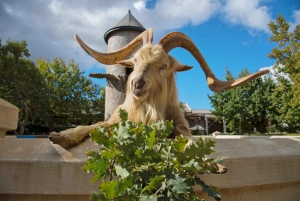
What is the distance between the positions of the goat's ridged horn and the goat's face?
0.25 meters

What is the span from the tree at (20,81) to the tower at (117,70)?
21124 millimetres

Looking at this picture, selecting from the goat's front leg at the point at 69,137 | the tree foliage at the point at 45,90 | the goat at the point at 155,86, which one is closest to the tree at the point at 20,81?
the tree foliage at the point at 45,90

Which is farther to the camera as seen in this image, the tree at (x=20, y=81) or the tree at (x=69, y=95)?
the tree at (x=69, y=95)

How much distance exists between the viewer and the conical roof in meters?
6.18

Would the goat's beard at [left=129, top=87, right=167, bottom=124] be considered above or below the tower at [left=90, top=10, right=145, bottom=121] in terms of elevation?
below

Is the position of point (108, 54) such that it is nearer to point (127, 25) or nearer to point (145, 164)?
point (127, 25)

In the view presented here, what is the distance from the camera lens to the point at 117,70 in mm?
6332

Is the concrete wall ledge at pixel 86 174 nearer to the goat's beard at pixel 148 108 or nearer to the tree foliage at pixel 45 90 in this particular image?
the goat's beard at pixel 148 108

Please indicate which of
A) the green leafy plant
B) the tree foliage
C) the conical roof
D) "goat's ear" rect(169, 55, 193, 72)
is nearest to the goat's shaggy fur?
"goat's ear" rect(169, 55, 193, 72)

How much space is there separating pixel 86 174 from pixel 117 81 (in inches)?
178

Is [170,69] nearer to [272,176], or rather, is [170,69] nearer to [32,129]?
[272,176]

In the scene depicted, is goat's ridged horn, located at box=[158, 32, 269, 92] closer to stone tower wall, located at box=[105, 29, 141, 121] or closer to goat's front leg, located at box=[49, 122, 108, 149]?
goat's front leg, located at box=[49, 122, 108, 149]

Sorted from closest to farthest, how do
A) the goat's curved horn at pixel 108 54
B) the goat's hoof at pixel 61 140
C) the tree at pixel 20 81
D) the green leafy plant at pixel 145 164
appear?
the green leafy plant at pixel 145 164, the goat's hoof at pixel 61 140, the goat's curved horn at pixel 108 54, the tree at pixel 20 81

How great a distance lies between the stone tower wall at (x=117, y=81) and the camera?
6195 millimetres
